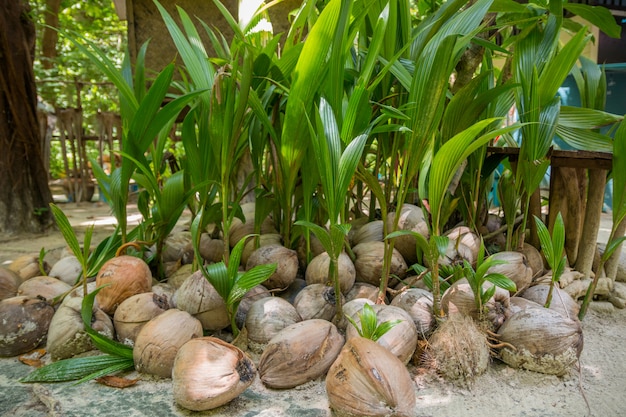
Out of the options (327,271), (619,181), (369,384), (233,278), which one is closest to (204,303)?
(233,278)

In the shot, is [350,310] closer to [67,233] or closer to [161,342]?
[161,342]

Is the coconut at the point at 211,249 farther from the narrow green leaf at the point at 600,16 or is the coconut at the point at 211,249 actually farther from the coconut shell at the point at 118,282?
the narrow green leaf at the point at 600,16

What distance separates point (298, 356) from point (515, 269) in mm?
811

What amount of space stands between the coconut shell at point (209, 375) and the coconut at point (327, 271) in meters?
0.47

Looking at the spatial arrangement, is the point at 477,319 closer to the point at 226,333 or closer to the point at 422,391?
the point at 422,391

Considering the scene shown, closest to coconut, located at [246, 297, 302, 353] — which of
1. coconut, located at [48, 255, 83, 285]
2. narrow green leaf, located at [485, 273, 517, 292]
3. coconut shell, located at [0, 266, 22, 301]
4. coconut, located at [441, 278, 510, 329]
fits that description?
coconut, located at [441, 278, 510, 329]

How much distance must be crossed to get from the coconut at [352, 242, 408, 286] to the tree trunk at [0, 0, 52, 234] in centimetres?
303

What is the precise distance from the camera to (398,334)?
1.39 meters

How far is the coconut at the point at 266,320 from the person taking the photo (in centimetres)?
154

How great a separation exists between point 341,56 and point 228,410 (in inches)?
39.7

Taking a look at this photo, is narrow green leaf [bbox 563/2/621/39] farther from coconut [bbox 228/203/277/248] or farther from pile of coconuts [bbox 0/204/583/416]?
coconut [bbox 228/203/277/248]

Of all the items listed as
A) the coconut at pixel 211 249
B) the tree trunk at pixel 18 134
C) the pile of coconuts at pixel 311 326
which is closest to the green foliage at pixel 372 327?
the pile of coconuts at pixel 311 326

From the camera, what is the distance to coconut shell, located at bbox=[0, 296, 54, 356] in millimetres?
1605

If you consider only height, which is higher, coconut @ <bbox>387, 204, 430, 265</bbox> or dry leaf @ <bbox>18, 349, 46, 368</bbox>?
coconut @ <bbox>387, 204, 430, 265</bbox>
